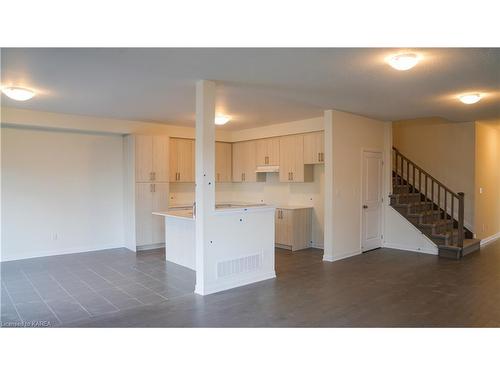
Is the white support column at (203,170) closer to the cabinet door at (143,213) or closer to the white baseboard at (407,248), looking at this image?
the cabinet door at (143,213)

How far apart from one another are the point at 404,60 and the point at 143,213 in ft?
18.0

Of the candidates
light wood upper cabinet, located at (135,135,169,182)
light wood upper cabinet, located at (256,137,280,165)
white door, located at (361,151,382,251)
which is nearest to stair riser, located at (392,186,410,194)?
white door, located at (361,151,382,251)

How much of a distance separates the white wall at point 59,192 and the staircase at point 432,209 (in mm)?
6036

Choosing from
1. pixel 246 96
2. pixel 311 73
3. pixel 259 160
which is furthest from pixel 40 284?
pixel 259 160

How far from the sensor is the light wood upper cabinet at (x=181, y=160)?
769cm

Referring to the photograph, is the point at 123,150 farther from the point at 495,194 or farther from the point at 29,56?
the point at 495,194

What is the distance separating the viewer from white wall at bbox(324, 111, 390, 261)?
611cm

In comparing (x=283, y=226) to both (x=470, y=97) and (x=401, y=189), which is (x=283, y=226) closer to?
(x=401, y=189)

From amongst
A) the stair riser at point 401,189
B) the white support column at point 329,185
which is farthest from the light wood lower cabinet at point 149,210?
the stair riser at point 401,189

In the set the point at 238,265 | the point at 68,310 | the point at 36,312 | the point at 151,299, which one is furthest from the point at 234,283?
the point at 36,312

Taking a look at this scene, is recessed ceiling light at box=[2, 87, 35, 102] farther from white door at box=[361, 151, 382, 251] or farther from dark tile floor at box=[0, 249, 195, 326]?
white door at box=[361, 151, 382, 251]

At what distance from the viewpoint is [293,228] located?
701cm

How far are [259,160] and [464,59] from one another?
5057 mm

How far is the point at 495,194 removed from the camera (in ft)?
28.1
